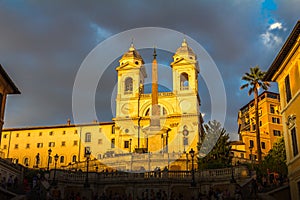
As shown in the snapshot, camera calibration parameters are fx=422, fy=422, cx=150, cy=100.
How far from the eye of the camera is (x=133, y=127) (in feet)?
265

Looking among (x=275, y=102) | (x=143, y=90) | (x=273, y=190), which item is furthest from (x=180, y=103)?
(x=273, y=190)

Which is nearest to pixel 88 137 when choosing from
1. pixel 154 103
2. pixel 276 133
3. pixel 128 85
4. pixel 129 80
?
pixel 128 85

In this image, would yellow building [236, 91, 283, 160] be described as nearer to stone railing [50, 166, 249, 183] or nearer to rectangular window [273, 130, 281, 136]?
rectangular window [273, 130, 281, 136]

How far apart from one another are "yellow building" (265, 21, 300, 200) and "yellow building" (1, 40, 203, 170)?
45.2 meters

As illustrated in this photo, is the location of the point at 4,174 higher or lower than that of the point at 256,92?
lower

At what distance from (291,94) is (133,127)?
53.7m

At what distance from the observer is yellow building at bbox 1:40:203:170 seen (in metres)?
77.8

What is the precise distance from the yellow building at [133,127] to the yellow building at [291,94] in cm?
4523

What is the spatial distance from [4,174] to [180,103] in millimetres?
47911

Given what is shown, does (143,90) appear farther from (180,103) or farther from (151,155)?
(151,155)

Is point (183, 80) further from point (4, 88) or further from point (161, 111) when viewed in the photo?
point (4, 88)

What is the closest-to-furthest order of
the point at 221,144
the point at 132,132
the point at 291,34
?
the point at 291,34 → the point at 221,144 → the point at 132,132

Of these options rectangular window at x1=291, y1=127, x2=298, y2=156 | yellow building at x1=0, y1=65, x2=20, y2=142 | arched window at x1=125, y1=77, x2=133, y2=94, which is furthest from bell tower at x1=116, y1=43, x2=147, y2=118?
rectangular window at x1=291, y1=127, x2=298, y2=156

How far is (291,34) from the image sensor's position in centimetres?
2616
